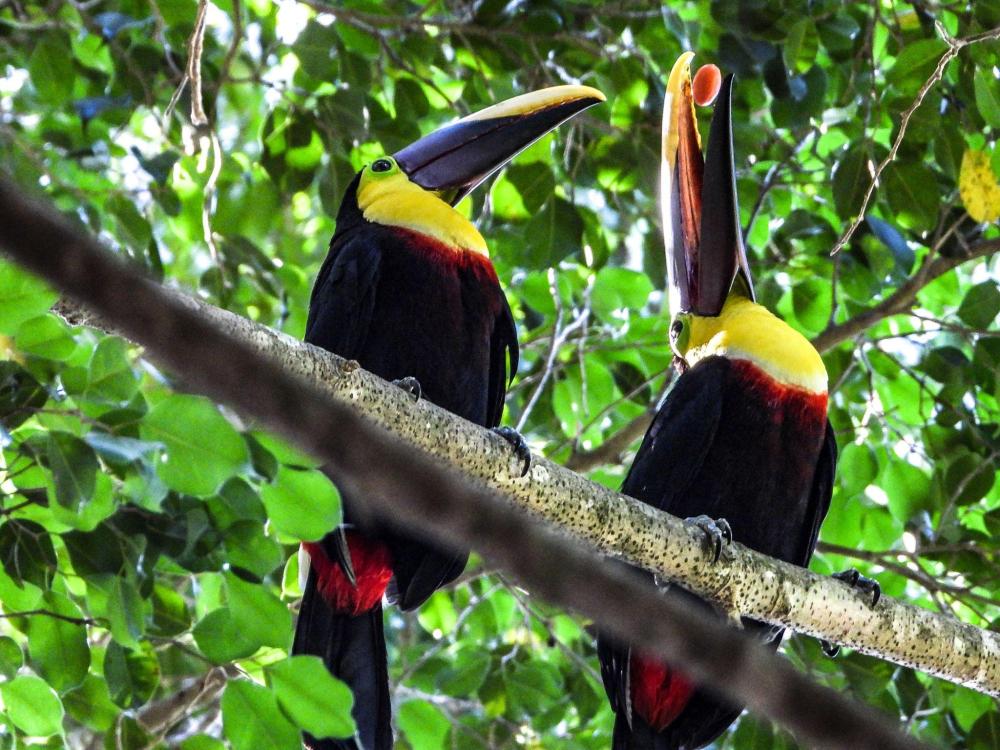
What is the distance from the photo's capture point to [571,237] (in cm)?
283

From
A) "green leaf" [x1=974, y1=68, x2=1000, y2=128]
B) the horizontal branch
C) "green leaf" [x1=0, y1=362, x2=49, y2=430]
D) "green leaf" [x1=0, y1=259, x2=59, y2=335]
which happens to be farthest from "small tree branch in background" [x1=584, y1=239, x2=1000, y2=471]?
the horizontal branch

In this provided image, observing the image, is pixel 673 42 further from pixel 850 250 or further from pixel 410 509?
pixel 410 509

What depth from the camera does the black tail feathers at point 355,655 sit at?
7.16ft

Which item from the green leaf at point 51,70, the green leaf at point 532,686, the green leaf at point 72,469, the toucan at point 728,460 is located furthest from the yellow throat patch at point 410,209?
the green leaf at point 72,469

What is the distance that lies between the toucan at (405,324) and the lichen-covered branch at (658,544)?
0.37 meters

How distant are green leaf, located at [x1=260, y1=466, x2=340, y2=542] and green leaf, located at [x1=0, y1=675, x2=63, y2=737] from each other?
1.36ft

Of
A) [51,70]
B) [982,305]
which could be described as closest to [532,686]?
[982,305]

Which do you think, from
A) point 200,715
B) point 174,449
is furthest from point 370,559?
point 200,715

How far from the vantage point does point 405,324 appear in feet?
8.12

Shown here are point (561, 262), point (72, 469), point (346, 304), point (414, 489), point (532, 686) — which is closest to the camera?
point (414, 489)

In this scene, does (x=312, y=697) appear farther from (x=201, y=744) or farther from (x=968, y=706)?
(x=968, y=706)

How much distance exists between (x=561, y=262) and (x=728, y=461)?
0.73 metres

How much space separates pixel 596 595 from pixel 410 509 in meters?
0.09

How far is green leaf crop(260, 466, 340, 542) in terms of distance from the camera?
6.04ft
